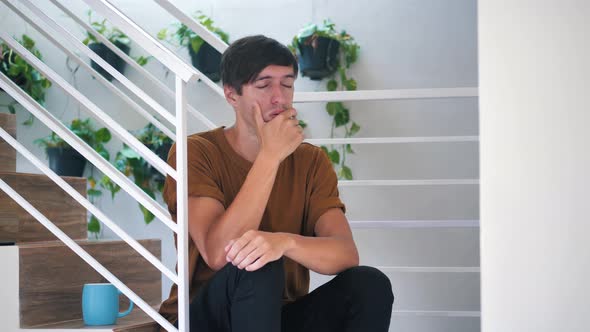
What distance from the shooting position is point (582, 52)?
1078mm

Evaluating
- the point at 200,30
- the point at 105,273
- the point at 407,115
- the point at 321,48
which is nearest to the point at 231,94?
the point at 105,273

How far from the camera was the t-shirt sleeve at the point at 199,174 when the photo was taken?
1535mm

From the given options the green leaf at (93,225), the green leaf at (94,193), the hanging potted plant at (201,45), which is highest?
the hanging potted plant at (201,45)

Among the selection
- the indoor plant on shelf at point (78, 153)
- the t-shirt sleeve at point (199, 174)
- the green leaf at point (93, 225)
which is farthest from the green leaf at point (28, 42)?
the t-shirt sleeve at point (199, 174)

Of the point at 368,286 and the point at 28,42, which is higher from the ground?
the point at 28,42

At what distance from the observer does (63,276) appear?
172 cm

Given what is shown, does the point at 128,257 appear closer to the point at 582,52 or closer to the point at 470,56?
the point at 582,52

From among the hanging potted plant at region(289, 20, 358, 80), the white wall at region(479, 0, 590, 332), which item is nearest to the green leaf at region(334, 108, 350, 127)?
the hanging potted plant at region(289, 20, 358, 80)

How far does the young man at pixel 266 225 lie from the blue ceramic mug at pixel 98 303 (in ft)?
0.34

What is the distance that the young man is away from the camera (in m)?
1.34

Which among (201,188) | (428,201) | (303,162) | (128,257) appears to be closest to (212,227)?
(201,188)

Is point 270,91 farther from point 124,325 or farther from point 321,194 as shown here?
point 124,325

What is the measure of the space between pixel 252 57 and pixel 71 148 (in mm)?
1776

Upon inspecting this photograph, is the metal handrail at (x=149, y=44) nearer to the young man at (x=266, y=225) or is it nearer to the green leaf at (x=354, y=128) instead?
the young man at (x=266, y=225)
